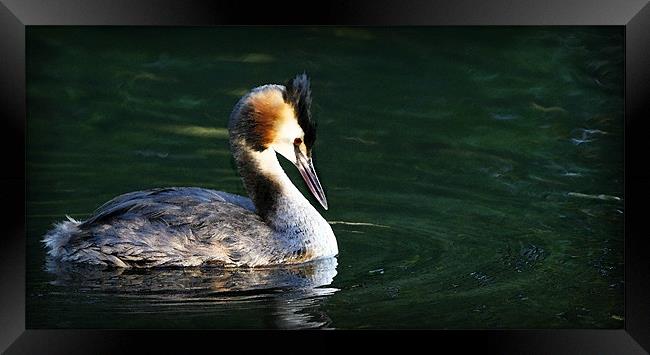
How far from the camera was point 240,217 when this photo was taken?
10359 millimetres

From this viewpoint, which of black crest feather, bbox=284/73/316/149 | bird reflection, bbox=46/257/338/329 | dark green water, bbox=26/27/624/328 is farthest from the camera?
black crest feather, bbox=284/73/316/149

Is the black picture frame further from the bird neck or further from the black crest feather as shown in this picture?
the bird neck

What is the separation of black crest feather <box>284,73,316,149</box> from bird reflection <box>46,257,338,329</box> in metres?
0.67

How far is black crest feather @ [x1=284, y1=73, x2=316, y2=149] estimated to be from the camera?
10.2 meters

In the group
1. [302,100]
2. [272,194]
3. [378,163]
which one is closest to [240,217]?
[272,194]

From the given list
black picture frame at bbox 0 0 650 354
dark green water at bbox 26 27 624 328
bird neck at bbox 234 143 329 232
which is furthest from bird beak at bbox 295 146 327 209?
black picture frame at bbox 0 0 650 354

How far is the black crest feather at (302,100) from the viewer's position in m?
10.2

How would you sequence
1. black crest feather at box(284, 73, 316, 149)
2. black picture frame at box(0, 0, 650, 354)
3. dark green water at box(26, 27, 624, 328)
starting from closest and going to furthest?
black picture frame at box(0, 0, 650, 354), dark green water at box(26, 27, 624, 328), black crest feather at box(284, 73, 316, 149)

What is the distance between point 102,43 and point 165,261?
43.9 inches
